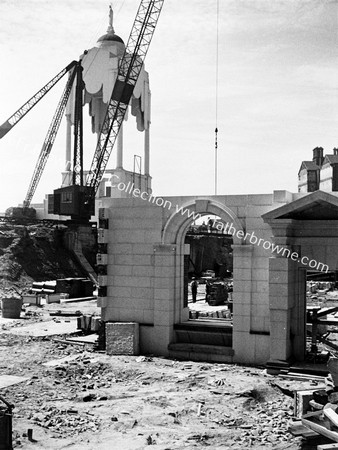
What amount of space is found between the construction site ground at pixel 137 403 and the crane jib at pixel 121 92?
35569mm

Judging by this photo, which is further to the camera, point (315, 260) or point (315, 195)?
point (315, 260)

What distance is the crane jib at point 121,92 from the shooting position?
164ft

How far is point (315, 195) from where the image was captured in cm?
1425

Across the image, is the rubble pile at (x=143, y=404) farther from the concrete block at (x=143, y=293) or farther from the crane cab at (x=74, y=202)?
the crane cab at (x=74, y=202)

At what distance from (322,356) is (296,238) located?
135 inches

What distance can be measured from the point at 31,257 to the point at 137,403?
3385 cm

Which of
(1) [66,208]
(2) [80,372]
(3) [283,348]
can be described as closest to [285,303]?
(3) [283,348]

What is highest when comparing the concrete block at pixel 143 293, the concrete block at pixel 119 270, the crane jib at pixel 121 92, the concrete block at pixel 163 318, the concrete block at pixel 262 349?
the crane jib at pixel 121 92

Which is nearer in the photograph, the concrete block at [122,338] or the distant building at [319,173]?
the concrete block at [122,338]

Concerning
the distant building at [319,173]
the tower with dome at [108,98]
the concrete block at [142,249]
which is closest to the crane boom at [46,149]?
the tower with dome at [108,98]

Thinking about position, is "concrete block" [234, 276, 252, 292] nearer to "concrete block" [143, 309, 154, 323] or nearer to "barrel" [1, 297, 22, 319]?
"concrete block" [143, 309, 154, 323]

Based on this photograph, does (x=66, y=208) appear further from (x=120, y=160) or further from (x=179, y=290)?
(x=179, y=290)

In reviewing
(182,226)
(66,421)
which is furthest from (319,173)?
(66,421)

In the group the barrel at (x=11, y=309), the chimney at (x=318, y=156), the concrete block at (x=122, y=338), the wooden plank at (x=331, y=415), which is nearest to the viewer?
the wooden plank at (x=331, y=415)
